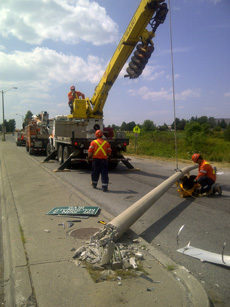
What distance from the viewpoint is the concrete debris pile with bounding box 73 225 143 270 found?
3695 millimetres

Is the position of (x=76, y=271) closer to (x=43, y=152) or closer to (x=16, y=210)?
(x=16, y=210)

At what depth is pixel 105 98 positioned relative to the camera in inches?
555

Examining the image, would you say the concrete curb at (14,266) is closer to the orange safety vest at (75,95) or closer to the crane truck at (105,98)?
the crane truck at (105,98)

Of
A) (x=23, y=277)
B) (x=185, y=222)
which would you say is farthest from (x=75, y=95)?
(x=23, y=277)

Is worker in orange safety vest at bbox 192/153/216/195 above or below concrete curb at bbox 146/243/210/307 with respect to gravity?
above

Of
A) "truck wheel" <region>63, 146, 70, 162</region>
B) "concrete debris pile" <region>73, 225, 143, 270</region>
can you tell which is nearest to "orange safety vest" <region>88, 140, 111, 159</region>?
"concrete debris pile" <region>73, 225, 143, 270</region>

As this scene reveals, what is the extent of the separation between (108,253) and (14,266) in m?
1.16

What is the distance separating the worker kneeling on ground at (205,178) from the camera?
307 inches

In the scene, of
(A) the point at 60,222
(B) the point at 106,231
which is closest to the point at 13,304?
(B) the point at 106,231

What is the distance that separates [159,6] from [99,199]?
20.6 ft

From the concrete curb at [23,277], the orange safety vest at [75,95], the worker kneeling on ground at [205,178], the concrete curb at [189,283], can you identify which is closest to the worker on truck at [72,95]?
the orange safety vest at [75,95]

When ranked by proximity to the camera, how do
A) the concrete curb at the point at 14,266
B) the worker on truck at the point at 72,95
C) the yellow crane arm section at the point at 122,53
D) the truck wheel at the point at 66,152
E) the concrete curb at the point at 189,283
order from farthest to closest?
the worker on truck at the point at 72,95
the truck wheel at the point at 66,152
the yellow crane arm section at the point at 122,53
the concrete curb at the point at 14,266
the concrete curb at the point at 189,283

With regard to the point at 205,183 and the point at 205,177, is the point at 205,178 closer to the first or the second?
the point at 205,177

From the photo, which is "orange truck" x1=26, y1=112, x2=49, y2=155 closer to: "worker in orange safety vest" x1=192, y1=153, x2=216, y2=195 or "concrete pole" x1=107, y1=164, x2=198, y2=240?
"worker in orange safety vest" x1=192, y1=153, x2=216, y2=195
